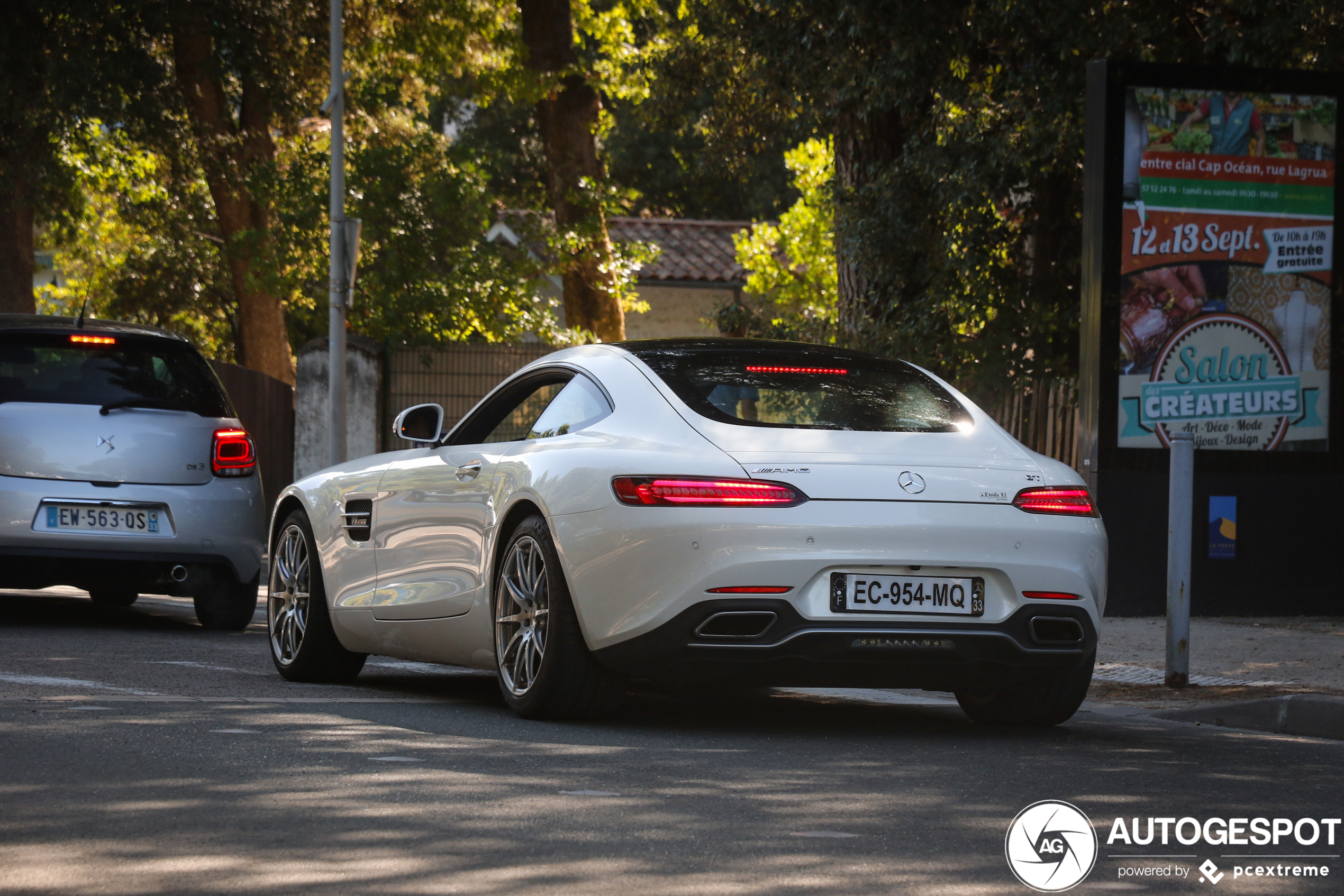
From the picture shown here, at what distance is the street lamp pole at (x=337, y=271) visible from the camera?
59.0 ft

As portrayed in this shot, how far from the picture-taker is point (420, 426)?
734 centimetres

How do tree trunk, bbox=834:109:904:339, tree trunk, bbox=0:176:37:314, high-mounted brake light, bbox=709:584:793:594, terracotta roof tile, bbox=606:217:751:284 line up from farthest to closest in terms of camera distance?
terracotta roof tile, bbox=606:217:751:284 < tree trunk, bbox=0:176:37:314 < tree trunk, bbox=834:109:904:339 < high-mounted brake light, bbox=709:584:793:594

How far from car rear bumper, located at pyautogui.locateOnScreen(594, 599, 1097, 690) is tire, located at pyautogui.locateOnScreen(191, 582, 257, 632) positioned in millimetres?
→ 4520

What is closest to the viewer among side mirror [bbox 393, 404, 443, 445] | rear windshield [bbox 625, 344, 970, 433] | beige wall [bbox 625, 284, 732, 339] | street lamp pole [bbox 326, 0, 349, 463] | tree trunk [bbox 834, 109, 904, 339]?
rear windshield [bbox 625, 344, 970, 433]

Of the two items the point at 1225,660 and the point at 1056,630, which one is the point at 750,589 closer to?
the point at 1056,630

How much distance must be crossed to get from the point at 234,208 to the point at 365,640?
18661mm

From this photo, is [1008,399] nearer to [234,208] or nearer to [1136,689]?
[1136,689]

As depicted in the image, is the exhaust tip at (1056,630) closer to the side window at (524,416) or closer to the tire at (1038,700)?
the tire at (1038,700)

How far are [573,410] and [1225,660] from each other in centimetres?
389

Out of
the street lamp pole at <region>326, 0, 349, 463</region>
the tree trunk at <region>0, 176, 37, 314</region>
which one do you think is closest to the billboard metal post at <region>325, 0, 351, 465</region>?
the street lamp pole at <region>326, 0, 349, 463</region>

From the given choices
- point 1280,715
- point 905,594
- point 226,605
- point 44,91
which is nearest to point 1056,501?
point 905,594

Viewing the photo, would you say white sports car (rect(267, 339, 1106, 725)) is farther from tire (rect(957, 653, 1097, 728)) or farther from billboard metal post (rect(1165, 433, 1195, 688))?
billboard metal post (rect(1165, 433, 1195, 688))

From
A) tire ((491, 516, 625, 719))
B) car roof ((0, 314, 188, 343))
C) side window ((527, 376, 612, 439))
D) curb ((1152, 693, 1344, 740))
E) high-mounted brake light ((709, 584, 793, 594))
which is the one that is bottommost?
curb ((1152, 693, 1344, 740))

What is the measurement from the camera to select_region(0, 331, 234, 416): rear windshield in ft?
30.9
